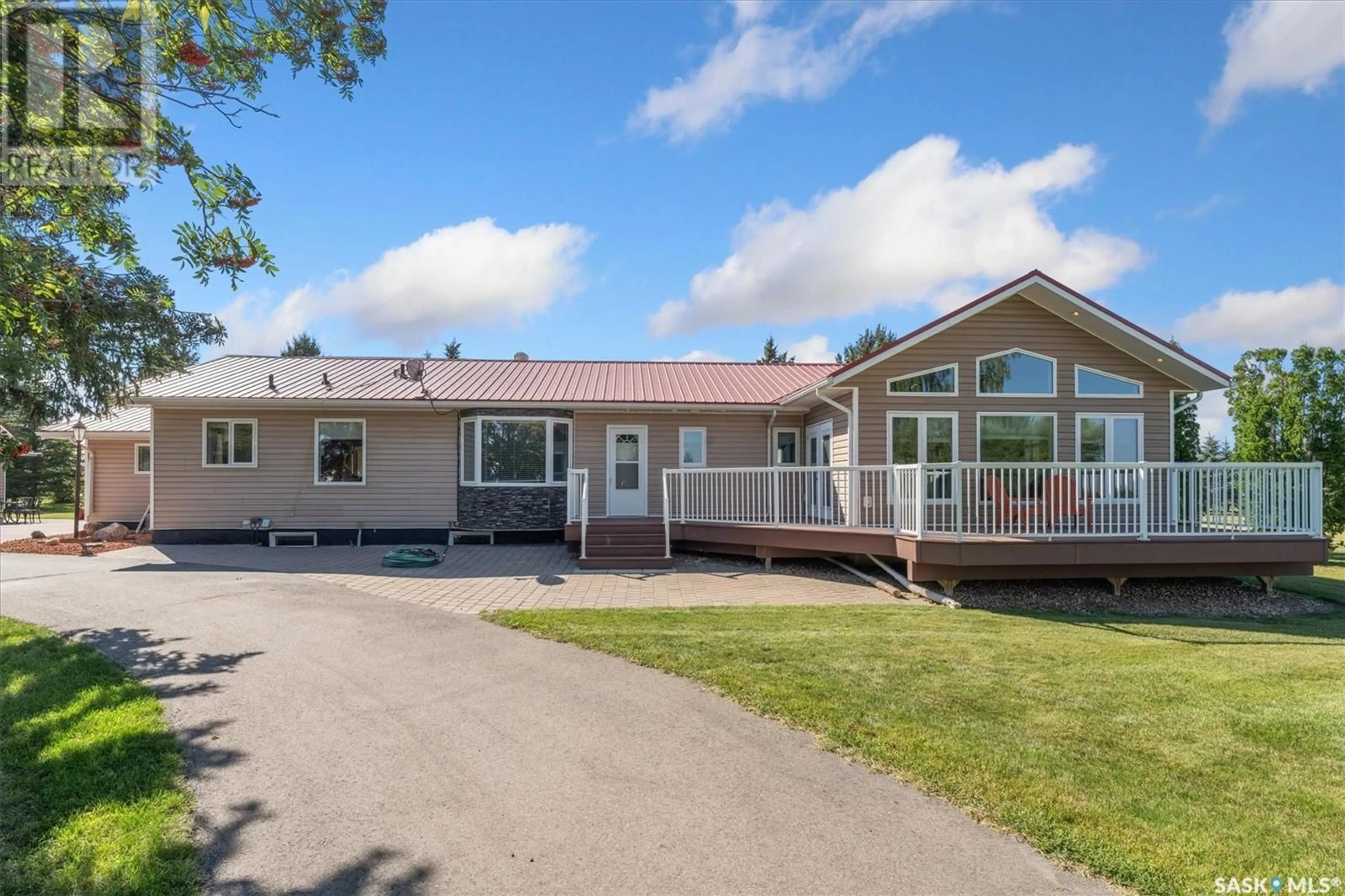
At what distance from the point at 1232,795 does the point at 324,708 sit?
17.8 ft

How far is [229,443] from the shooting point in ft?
47.0

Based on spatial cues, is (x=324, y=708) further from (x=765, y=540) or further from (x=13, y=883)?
(x=765, y=540)

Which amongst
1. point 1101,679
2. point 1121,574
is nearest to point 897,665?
point 1101,679

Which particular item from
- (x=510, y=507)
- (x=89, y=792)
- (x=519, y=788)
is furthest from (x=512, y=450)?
(x=519, y=788)

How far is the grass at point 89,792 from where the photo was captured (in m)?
2.68

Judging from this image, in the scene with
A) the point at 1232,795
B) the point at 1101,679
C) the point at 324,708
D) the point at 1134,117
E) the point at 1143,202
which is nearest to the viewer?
the point at 1232,795

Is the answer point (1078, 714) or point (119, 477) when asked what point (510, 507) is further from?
point (119, 477)

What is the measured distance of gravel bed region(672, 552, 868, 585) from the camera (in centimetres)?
1102

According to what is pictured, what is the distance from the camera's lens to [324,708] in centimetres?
456

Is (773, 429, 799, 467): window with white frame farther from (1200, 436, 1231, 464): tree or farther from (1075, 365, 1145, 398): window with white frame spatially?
(1200, 436, 1231, 464): tree

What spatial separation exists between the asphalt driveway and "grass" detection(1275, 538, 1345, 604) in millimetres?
10572

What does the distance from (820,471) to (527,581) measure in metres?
4.97

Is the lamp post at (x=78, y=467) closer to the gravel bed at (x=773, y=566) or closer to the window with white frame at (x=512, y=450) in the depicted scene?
the window with white frame at (x=512, y=450)

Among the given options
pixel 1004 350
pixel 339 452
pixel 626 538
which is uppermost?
pixel 1004 350
